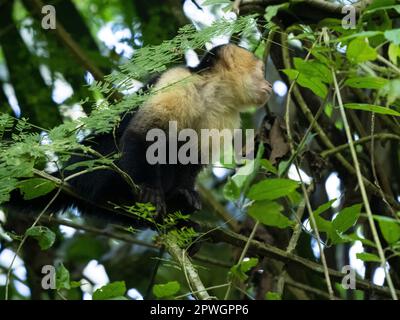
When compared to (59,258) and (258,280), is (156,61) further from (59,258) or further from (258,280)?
(59,258)

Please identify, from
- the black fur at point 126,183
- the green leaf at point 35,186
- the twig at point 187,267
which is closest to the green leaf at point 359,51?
the twig at point 187,267

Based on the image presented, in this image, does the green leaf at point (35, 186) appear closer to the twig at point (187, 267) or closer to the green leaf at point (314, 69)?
the twig at point (187, 267)

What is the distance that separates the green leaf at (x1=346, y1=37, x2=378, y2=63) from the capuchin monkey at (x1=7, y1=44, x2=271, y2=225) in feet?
5.71

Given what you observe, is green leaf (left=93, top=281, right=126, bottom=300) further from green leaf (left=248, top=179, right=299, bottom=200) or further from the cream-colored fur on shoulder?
the cream-colored fur on shoulder

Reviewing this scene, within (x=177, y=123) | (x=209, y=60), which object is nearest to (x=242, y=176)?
(x=177, y=123)

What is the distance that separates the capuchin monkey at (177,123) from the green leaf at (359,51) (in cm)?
174

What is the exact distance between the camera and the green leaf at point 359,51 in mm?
2303

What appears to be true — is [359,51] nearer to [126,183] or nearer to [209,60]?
[126,183]

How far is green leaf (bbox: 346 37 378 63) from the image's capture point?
2.30 m

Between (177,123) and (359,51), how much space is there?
2255 millimetres

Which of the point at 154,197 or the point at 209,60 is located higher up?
the point at 209,60

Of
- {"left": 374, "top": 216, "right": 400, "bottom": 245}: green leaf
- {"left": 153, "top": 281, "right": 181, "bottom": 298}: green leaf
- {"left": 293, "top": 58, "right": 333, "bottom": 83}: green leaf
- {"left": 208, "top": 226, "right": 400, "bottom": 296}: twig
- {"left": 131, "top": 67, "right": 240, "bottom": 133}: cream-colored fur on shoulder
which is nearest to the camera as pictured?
{"left": 374, "top": 216, "right": 400, "bottom": 245}: green leaf

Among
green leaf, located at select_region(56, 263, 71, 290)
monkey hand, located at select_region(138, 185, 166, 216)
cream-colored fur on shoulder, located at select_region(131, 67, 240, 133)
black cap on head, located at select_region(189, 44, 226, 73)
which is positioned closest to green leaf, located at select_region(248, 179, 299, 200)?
green leaf, located at select_region(56, 263, 71, 290)

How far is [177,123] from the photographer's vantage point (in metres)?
4.49
